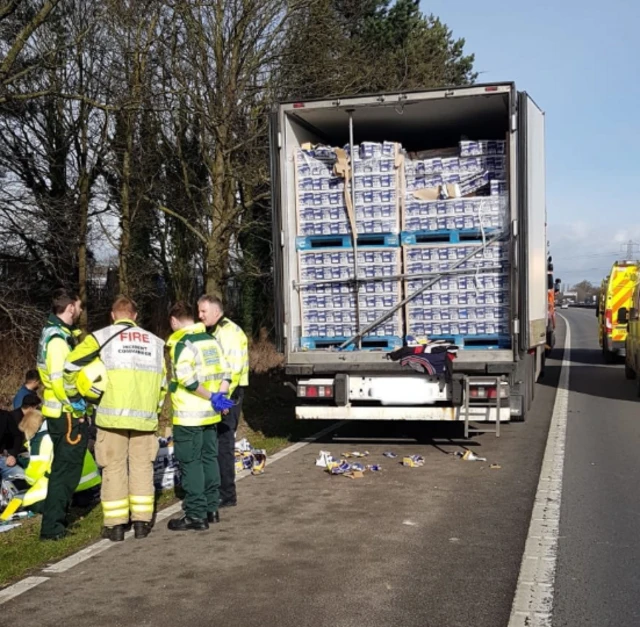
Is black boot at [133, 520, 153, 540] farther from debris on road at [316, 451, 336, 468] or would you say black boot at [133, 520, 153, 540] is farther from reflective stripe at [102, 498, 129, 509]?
debris on road at [316, 451, 336, 468]

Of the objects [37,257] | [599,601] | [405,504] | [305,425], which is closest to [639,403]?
[305,425]

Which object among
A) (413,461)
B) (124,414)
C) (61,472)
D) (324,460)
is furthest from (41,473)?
(413,461)

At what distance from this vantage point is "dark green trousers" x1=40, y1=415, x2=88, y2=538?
6238 mm

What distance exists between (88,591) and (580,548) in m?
3.20

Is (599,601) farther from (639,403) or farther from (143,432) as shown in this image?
(639,403)

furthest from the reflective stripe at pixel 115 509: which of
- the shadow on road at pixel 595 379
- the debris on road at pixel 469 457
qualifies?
the shadow on road at pixel 595 379

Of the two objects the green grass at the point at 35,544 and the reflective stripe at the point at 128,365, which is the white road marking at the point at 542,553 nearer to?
the reflective stripe at the point at 128,365

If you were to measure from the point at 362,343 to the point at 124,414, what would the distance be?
4287 mm

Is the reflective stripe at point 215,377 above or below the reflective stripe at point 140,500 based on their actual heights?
above

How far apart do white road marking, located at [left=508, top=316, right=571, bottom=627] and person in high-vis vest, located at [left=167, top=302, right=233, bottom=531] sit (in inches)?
93.3

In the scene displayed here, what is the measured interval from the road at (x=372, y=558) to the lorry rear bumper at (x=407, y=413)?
49cm

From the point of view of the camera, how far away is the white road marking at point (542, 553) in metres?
4.66

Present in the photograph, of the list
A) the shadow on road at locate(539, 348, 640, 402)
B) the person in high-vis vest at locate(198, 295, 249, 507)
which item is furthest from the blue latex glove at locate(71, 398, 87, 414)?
the shadow on road at locate(539, 348, 640, 402)

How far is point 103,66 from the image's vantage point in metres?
17.7
